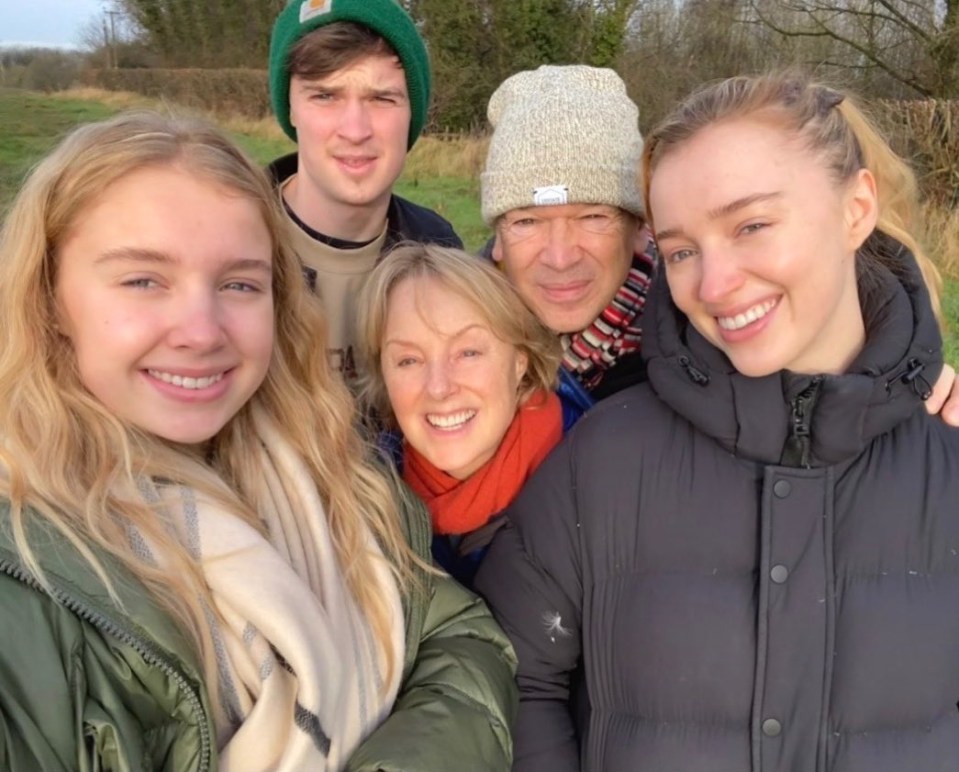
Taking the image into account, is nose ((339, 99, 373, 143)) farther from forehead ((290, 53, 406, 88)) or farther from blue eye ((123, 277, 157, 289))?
blue eye ((123, 277, 157, 289))

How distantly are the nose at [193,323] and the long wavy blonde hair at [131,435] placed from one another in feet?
0.72

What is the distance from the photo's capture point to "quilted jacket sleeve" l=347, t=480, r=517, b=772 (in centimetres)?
174

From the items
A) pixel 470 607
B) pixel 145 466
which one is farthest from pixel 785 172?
pixel 145 466

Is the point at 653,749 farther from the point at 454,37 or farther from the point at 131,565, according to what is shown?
the point at 454,37

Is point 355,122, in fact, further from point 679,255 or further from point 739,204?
point 739,204

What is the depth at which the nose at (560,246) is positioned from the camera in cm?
263

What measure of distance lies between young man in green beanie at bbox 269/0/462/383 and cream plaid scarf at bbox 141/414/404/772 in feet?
3.88

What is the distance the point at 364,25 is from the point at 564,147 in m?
0.90

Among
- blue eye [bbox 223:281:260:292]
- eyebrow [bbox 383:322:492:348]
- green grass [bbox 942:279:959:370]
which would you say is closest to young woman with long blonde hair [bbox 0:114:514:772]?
blue eye [bbox 223:281:260:292]

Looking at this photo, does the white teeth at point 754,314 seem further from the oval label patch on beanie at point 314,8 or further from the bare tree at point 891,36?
the bare tree at point 891,36

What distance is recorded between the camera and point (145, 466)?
69.5 inches

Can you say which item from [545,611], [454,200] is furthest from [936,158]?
[545,611]

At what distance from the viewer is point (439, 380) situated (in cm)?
240

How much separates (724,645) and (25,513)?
4.43 feet
